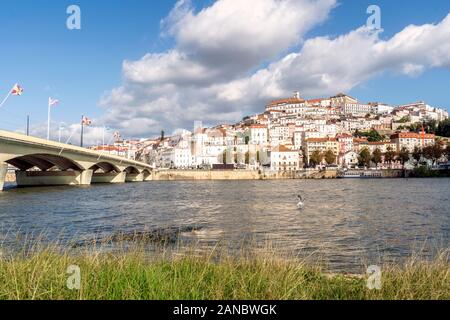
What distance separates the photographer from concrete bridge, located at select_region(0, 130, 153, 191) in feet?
156

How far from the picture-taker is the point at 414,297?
6867mm

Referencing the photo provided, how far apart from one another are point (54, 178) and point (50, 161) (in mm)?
8085

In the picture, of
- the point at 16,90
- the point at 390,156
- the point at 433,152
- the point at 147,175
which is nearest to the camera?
the point at 16,90

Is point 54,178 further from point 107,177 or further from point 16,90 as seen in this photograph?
point 16,90

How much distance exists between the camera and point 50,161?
68.9 metres

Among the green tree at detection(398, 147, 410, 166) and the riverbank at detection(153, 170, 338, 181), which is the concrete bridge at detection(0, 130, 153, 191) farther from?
the green tree at detection(398, 147, 410, 166)

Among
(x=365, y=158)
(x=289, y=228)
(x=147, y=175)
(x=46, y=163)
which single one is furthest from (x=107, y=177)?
(x=365, y=158)

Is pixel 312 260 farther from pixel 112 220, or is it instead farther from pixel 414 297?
pixel 112 220

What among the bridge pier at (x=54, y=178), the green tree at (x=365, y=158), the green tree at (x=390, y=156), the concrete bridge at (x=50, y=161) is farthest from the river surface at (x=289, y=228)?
the green tree at (x=390, y=156)

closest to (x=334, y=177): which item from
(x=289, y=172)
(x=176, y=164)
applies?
(x=289, y=172)

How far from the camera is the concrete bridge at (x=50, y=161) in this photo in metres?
47.7

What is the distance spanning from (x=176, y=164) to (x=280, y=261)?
19202 centimetres

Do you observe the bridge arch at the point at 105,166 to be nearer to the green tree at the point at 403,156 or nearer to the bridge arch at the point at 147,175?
the bridge arch at the point at 147,175

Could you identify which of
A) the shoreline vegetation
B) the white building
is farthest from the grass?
the white building
